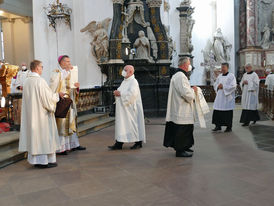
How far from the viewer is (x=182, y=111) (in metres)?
5.23

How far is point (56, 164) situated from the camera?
4.95 meters

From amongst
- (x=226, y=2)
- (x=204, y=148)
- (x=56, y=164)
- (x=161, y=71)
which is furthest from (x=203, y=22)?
(x=56, y=164)

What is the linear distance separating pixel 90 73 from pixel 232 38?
1145cm

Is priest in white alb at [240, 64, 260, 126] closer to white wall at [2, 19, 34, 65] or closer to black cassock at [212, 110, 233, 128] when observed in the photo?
black cassock at [212, 110, 233, 128]

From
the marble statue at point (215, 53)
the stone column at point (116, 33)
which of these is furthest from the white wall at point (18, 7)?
the marble statue at point (215, 53)

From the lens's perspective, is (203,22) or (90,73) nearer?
(90,73)

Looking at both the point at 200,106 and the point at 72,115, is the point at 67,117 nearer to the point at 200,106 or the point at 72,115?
the point at 72,115

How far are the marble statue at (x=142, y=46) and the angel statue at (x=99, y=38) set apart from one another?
1.14 meters

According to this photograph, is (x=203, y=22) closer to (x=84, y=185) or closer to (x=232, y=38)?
(x=232, y=38)

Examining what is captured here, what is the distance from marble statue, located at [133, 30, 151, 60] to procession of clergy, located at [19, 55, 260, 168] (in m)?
5.54

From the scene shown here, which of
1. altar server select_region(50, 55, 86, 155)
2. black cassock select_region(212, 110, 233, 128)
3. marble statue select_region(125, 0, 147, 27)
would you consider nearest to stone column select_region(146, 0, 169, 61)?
marble statue select_region(125, 0, 147, 27)

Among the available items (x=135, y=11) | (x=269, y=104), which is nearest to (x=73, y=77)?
(x=135, y=11)

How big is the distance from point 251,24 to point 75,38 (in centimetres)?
1125

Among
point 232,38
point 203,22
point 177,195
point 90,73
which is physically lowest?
point 177,195
